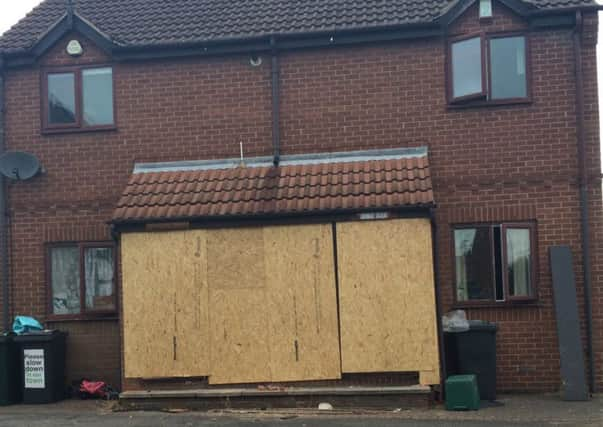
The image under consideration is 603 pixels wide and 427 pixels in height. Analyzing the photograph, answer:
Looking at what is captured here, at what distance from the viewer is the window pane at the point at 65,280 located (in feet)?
45.4

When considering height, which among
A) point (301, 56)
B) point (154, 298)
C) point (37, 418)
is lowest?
point (37, 418)

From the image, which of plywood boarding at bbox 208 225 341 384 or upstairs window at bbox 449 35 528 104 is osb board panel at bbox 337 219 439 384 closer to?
plywood boarding at bbox 208 225 341 384

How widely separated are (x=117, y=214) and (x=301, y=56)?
3970mm

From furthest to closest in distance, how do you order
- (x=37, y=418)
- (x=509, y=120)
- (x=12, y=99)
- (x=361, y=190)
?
(x=12, y=99)
(x=509, y=120)
(x=361, y=190)
(x=37, y=418)

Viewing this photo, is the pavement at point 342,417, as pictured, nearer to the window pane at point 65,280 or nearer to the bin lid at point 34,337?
the bin lid at point 34,337

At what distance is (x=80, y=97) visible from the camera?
46.2 feet

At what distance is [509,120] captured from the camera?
1319 centimetres

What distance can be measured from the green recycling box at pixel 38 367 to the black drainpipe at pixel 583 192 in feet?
25.9

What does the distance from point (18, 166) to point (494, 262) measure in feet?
24.9

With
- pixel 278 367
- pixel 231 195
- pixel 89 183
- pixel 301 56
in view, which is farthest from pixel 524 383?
pixel 89 183

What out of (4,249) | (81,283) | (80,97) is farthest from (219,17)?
(4,249)

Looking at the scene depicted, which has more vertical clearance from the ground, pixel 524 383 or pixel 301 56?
pixel 301 56

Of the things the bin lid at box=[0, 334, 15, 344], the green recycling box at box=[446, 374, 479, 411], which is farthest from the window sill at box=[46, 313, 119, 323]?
the green recycling box at box=[446, 374, 479, 411]

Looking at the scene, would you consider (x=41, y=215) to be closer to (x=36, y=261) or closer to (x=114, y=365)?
(x=36, y=261)
